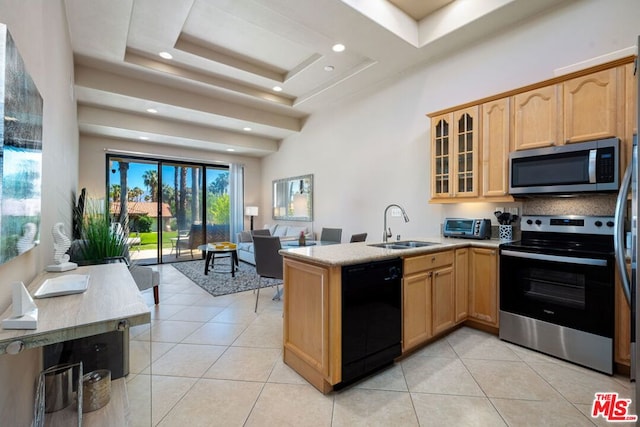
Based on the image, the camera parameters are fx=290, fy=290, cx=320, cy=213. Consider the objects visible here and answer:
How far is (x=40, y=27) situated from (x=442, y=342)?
3692mm

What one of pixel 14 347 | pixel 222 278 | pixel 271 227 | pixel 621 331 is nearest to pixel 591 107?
pixel 621 331

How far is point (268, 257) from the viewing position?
3.46m

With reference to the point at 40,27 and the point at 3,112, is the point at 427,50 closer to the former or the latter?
the point at 40,27

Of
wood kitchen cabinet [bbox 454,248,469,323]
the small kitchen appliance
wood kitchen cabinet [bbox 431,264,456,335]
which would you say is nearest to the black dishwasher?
wood kitchen cabinet [bbox 431,264,456,335]

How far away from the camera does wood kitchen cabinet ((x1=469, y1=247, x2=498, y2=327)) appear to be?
2.73 meters

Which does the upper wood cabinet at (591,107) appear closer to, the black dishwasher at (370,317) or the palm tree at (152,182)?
the black dishwasher at (370,317)

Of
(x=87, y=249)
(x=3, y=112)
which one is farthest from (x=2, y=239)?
(x=87, y=249)

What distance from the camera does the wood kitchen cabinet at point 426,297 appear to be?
90.1 inches

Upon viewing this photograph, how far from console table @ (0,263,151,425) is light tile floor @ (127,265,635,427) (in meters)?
0.22

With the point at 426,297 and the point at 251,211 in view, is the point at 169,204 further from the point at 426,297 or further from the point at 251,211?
the point at 426,297

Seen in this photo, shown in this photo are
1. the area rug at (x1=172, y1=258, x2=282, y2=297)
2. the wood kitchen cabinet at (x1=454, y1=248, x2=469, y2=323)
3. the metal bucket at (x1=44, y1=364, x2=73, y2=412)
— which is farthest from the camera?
the area rug at (x1=172, y1=258, x2=282, y2=297)

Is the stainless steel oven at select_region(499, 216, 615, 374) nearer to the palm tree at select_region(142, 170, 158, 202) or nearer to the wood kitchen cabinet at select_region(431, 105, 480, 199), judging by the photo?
the wood kitchen cabinet at select_region(431, 105, 480, 199)

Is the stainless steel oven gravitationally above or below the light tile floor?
above

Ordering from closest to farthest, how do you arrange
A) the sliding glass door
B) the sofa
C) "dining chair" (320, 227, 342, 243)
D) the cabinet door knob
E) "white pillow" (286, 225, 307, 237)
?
the cabinet door knob < "dining chair" (320, 227, 342, 243) < the sofa < "white pillow" (286, 225, 307, 237) < the sliding glass door
